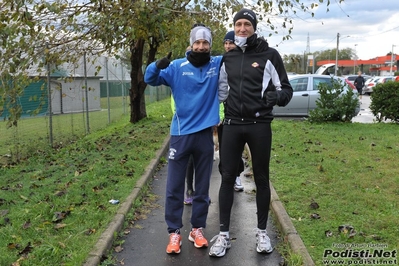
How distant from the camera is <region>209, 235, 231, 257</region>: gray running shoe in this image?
4227mm

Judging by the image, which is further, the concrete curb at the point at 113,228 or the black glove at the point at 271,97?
the concrete curb at the point at 113,228

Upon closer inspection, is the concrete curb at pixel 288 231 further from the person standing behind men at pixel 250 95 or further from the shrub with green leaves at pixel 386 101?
the shrub with green leaves at pixel 386 101

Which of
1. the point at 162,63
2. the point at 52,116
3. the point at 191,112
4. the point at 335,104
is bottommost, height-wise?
the point at 52,116

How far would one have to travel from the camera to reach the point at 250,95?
13.2ft

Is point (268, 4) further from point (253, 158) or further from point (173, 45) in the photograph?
point (253, 158)

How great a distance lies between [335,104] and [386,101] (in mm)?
1637

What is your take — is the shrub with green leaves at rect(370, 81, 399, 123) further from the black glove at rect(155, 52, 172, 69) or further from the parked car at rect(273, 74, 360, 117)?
the black glove at rect(155, 52, 172, 69)

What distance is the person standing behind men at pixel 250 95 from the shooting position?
4.00 m

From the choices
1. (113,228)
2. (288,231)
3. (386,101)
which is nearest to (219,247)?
(288,231)

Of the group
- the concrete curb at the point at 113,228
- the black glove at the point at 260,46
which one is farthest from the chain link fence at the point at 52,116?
the black glove at the point at 260,46

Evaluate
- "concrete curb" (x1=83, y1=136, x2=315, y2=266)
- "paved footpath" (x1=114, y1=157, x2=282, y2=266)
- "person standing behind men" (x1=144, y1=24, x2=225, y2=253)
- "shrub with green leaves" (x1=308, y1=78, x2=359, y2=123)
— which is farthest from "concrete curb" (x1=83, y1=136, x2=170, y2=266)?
"shrub with green leaves" (x1=308, y1=78, x2=359, y2=123)

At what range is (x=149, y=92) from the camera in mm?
30188

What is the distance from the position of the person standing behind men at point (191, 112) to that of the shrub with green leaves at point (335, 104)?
30.4 ft

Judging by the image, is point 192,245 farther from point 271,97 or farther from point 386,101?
point 386,101
